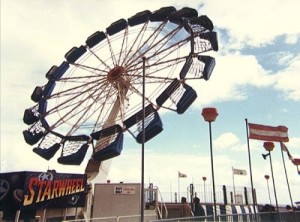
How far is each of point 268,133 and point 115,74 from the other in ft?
38.5

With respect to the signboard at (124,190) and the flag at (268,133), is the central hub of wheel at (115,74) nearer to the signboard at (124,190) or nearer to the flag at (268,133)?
the signboard at (124,190)

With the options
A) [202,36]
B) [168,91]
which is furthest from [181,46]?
[168,91]

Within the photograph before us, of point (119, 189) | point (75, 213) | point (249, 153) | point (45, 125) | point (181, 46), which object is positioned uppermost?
point (181, 46)

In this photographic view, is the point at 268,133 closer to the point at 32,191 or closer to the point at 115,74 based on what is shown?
the point at 115,74

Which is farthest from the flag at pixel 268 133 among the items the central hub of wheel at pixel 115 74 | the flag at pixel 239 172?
the flag at pixel 239 172

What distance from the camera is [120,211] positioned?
19.4 metres

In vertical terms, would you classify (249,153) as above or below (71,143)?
below

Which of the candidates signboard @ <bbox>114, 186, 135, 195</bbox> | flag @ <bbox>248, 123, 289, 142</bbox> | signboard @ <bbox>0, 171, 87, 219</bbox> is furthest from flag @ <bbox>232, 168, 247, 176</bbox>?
signboard @ <bbox>0, 171, 87, 219</bbox>

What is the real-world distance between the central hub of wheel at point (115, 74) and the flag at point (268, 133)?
33.4 ft

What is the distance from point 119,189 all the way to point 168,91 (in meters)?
7.18

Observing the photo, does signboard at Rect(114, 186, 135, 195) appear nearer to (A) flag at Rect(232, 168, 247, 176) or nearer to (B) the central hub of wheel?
(B) the central hub of wheel

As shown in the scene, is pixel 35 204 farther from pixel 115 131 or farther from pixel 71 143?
pixel 71 143

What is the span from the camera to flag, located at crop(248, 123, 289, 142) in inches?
738

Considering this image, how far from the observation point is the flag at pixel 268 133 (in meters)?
18.7
